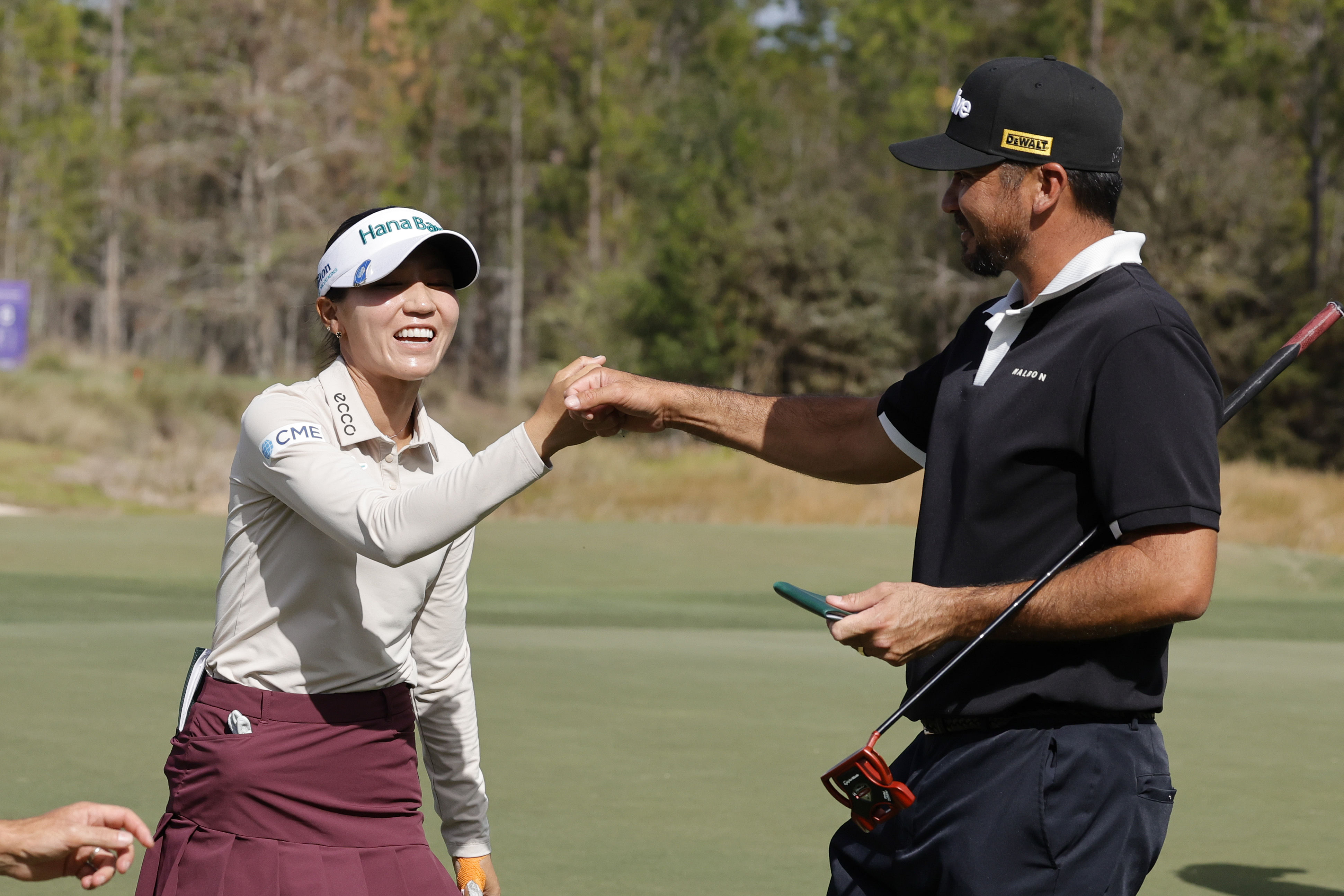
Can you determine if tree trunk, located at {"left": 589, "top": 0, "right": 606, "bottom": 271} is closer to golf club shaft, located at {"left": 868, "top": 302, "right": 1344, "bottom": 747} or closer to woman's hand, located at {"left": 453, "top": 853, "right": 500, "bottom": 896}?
woman's hand, located at {"left": 453, "top": 853, "right": 500, "bottom": 896}

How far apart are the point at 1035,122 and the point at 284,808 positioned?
6.71ft

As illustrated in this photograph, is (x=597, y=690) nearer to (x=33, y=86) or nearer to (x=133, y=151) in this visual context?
(x=133, y=151)

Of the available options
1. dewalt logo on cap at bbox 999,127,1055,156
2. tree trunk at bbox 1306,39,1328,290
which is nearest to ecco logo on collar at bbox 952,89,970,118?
dewalt logo on cap at bbox 999,127,1055,156

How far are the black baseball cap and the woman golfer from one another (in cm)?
103

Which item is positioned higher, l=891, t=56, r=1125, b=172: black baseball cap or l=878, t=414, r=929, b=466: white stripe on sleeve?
l=891, t=56, r=1125, b=172: black baseball cap

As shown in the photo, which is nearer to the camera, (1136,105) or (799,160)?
(1136,105)

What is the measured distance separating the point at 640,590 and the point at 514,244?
3909 centimetres

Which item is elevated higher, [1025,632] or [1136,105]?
[1136,105]

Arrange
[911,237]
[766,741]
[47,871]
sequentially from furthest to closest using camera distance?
[911,237] < [766,741] < [47,871]

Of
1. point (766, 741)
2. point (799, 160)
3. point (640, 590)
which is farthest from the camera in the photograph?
point (799, 160)

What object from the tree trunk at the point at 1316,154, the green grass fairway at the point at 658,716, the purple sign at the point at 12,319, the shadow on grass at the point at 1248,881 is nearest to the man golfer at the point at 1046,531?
the green grass fairway at the point at 658,716

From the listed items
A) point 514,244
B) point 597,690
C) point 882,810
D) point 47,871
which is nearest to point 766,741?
point 597,690

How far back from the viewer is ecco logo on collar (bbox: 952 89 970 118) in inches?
135

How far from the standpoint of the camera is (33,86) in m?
55.2
